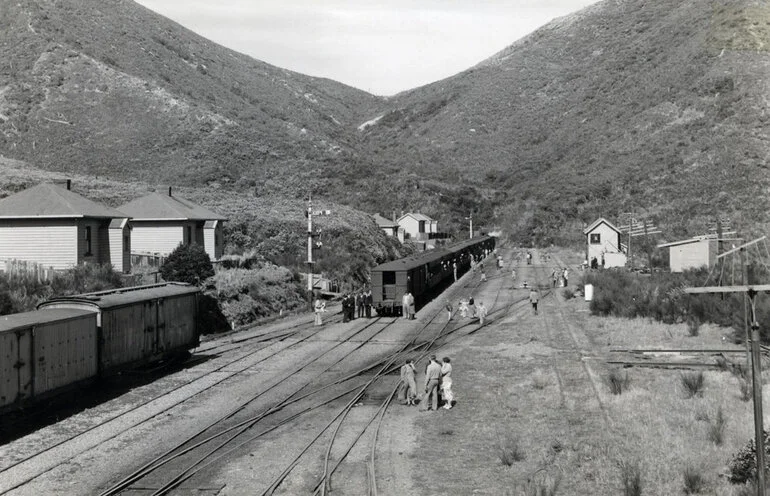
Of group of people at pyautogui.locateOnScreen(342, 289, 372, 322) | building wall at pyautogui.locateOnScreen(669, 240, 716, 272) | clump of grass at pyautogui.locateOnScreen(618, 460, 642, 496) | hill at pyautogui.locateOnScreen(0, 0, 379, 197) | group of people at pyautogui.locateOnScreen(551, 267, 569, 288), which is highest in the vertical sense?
hill at pyautogui.locateOnScreen(0, 0, 379, 197)

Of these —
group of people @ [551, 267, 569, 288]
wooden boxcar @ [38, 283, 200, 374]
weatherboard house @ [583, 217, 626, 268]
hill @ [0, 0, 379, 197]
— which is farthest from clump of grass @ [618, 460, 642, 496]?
hill @ [0, 0, 379, 197]

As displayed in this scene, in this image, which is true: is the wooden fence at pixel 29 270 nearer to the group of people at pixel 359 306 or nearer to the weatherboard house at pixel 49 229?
the weatherboard house at pixel 49 229

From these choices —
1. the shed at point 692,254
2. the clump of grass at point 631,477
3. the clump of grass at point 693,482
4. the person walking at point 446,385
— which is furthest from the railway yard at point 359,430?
the shed at point 692,254

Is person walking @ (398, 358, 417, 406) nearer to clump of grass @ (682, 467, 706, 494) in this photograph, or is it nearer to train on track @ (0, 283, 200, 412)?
clump of grass @ (682, 467, 706, 494)

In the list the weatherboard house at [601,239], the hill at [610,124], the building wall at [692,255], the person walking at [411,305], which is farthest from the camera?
the hill at [610,124]

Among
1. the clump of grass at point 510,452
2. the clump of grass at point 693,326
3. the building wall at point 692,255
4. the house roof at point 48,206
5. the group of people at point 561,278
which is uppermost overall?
the house roof at point 48,206
